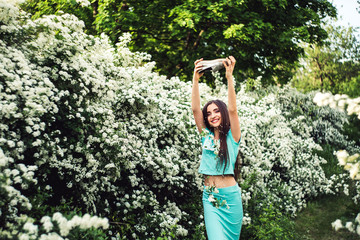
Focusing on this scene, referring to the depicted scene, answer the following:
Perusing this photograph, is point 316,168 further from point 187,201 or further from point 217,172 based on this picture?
point 217,172

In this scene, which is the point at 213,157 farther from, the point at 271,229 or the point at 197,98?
the point at 271,229

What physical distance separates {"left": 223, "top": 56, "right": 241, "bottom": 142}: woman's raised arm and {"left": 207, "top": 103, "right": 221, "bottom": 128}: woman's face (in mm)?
209

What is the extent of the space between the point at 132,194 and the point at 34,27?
250 cm

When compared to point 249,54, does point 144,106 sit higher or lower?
lower

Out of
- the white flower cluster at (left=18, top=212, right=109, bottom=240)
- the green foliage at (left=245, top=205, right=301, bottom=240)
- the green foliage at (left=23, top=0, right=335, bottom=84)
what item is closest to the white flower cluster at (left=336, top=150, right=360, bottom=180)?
the white flower cluster at (left=18, top=212, right=109, bottom=240)

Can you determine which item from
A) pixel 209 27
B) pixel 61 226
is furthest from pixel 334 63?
pixel 61 226

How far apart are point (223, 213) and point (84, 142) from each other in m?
1.83

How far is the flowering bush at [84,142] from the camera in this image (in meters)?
2.54

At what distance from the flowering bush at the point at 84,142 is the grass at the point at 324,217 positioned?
4.90ft

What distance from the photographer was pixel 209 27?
10.7m

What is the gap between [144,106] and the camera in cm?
482

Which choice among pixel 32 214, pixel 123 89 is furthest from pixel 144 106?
pixel 32 214

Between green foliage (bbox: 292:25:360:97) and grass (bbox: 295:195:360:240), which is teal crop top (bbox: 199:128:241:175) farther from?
green foliage (bbox: 292:25:360:97)

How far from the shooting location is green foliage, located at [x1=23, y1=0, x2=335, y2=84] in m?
9.40
